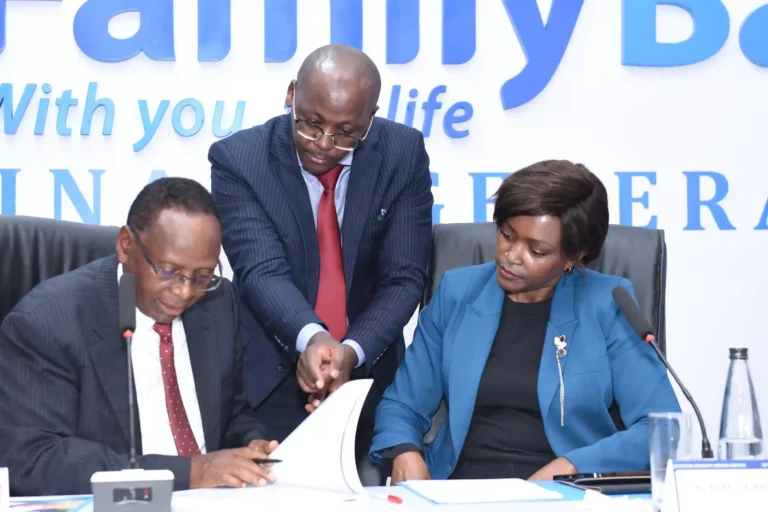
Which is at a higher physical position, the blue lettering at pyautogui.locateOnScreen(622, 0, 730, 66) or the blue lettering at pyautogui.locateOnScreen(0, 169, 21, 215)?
the blue lettering at pyautogui.locateOnScreen(622, 0, 730, 66)

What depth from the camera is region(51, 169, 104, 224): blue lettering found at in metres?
3.66

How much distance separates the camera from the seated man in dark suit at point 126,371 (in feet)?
6.62

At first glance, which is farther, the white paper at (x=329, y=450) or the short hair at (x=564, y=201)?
the short hair at (x=564, y=201)

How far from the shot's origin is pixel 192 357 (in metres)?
2.38

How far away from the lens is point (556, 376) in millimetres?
2523

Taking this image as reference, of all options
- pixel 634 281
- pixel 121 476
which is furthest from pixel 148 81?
pixel 121 476

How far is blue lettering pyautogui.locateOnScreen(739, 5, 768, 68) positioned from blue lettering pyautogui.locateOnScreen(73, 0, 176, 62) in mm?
2076

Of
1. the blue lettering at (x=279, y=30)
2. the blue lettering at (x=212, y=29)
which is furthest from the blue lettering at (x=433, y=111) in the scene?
the blue lettering at (x=212, y=29)

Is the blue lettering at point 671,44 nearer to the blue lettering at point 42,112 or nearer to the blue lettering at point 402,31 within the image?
the blue lettering at point 402,31

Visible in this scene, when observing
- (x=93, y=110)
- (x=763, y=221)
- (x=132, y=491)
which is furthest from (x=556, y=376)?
(x=93, y=110)

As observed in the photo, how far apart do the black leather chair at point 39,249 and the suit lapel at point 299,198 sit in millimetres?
453

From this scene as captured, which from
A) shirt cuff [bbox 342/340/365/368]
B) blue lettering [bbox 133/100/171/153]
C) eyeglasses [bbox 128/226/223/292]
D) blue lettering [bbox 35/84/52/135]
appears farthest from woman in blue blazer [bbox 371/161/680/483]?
blue lettering [bbox 35/84/52/135]

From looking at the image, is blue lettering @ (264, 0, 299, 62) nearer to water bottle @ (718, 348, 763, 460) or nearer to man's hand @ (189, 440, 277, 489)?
man's hand @ (189, 440, 277, 489)

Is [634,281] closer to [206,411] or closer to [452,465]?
[452,465]
